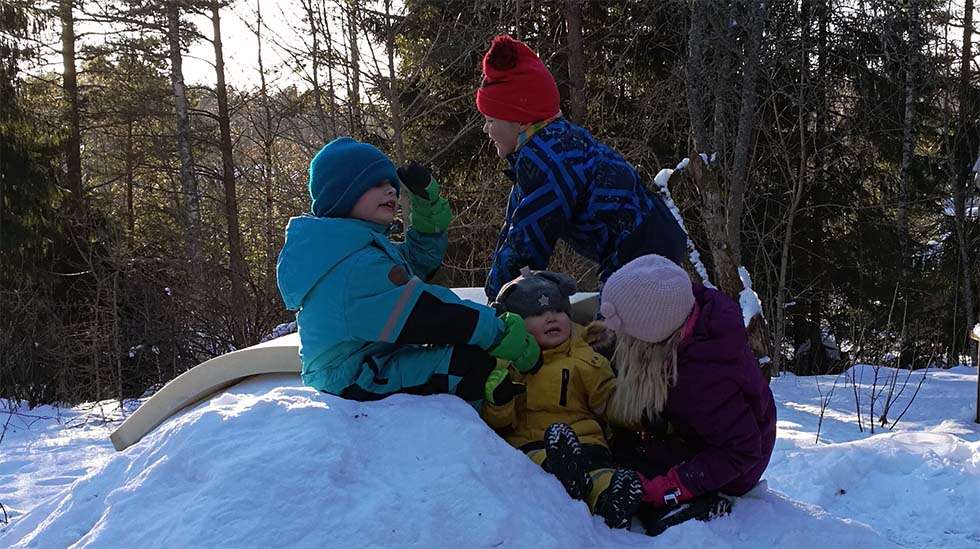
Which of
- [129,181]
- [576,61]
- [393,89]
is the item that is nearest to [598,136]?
[576,61]

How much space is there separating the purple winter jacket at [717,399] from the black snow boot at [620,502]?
170 millimetres

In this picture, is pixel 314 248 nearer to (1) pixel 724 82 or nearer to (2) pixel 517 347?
(2) pixel 517 347

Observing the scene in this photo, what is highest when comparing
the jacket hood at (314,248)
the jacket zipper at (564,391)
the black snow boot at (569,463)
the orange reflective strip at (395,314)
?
the jacket hood at (314,248)

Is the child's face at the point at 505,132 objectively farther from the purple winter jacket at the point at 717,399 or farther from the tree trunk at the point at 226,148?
the tree trunk at the point at 226,148

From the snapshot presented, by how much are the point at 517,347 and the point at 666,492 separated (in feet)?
2.08

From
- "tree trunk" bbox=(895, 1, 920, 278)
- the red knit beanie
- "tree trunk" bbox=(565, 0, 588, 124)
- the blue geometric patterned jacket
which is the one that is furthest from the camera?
"tree trunk" bbox=(895, 1, 920, 278)

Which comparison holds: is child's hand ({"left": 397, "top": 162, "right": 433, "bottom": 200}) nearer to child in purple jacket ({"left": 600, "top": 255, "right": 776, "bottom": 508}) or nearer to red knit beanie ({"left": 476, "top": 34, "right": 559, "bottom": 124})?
red knit beanie ({"left": 476, "top": 34, "right": 559, "bottom": 124})

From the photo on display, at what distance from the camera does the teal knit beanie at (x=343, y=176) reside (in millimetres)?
2688

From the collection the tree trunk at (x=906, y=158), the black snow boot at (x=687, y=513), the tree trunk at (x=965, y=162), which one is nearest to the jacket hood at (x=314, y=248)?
the black snow boot at (x=687, y=513)

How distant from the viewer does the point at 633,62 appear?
45.1 feet

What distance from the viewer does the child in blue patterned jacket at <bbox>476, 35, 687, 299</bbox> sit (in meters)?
3.08

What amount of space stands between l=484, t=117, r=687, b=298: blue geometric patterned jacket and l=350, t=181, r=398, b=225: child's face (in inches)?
22.3

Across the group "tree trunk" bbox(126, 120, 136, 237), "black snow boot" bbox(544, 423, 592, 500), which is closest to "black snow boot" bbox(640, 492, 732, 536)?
"black snow boot" bbox(544, 423, 592, 500)

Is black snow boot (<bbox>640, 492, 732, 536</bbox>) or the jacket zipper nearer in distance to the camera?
black snow boot (<bbox>640, 492, 732, 536</bbox>)
